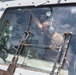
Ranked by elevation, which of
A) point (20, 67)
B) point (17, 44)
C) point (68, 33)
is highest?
point (68, 33)

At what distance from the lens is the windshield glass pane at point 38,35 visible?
2.47m

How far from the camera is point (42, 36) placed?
2633 millimetres

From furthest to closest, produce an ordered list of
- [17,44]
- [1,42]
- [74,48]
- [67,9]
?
[1,42]
[17,44]
[67,9]
[74,48]

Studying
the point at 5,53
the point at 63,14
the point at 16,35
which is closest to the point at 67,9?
the point at 63,14

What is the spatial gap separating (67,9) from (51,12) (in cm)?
20

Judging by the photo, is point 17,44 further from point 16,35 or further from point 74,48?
point 74,48

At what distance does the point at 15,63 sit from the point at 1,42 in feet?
1.45

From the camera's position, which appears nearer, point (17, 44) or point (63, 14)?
point (63, 14)

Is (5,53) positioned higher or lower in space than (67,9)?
lower

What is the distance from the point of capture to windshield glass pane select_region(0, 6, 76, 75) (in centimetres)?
247

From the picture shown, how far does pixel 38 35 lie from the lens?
8.73ft

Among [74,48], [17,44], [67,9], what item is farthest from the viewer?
[17,44]

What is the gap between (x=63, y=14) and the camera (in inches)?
101

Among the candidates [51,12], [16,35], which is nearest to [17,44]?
[16,35]
